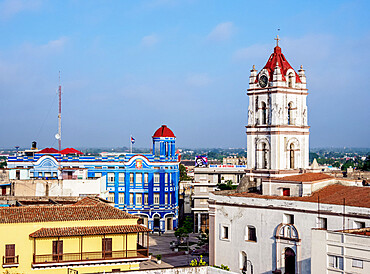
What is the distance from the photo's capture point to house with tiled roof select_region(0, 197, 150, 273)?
33.1 metres

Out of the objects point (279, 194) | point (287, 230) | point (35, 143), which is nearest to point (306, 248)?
point (287, 230)

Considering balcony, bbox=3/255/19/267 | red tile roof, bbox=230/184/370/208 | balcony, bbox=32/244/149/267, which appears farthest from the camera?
red tile roof, bbox=230/184/370/208

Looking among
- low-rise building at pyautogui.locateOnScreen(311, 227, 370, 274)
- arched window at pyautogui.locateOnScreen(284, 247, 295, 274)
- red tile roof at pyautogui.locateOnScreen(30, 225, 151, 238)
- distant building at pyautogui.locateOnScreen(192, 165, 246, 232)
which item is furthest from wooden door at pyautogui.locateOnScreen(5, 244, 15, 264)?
distant building at pyautogui.locateOnScreen(192, 165, 246, 232)

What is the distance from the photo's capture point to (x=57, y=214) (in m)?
35.4

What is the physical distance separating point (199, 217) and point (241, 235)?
3349cm

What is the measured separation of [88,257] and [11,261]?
4183 mm

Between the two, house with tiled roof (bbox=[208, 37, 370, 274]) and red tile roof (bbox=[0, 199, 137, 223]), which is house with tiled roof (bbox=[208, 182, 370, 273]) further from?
red tile roof (bbox=[0, 199, 137, 223])

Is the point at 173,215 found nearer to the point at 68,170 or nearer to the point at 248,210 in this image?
the point at 68,170

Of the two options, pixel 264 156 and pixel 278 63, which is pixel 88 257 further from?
pixel 278 63

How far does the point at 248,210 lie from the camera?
4791 centimetres

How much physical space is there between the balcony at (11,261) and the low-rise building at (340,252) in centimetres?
1607

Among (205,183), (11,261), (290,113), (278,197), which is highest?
(290,113)

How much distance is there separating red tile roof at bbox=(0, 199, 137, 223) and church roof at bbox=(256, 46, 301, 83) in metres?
22.3

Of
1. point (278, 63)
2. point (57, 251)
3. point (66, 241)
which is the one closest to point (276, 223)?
point (278, 63)
